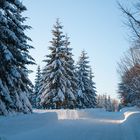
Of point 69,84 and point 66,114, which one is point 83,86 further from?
point 66,114

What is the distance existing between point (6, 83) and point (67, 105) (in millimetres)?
26573

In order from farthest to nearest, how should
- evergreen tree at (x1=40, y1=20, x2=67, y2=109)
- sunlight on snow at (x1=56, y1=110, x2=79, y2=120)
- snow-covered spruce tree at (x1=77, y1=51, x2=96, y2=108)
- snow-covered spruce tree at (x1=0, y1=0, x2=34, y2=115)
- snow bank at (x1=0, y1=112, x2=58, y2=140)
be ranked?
snow-covered spruce tree at (x1=77, y1=51, x2=96, y2=108) → evergreen tree at (x1=40, y1=20, x2=67, y2=109) → sunlight on snow at (x1=56, y1=110, x2=79, y2=120) → snow-covered spruce tree at (x1=0, y1=0, x2=34, y2=115) → snow bank at (x1=0, y1=112, x2=58, y2=140)

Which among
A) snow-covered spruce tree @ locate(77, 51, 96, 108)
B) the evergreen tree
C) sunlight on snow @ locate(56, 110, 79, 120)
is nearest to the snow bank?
sunlight on snow @ locate(56, 110, 79, 120)

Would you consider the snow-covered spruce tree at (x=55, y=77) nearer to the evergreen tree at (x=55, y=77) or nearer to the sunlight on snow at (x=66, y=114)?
the evergreen tree at (x=55, y=77)

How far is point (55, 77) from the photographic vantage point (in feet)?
149

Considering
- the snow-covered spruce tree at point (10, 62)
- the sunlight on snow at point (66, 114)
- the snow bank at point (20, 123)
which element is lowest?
the snow bank at point (20, 123)

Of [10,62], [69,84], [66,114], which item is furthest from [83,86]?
[10,62]

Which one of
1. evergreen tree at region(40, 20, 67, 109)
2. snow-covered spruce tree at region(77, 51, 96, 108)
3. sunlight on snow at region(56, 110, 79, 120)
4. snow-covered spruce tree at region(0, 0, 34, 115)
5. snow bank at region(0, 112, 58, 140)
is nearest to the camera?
snow bank at region(0, 112, 58, 140)

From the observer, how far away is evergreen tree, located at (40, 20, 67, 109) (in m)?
45.2

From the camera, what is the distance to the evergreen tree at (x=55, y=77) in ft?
148

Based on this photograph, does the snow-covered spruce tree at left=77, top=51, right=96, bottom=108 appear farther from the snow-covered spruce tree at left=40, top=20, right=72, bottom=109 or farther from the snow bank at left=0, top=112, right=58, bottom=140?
the snow bank at left=0, top=112, right=58, bottom=140

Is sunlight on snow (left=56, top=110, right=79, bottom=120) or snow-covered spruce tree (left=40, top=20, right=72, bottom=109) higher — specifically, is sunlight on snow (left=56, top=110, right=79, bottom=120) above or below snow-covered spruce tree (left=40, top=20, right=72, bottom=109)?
below

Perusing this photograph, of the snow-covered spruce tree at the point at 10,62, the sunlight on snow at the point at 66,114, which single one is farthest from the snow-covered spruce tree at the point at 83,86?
the snow-covered spruce tree at the point at 10,62

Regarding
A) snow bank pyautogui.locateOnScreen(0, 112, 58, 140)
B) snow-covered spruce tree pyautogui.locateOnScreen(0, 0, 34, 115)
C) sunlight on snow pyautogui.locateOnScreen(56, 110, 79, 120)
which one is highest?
snow-covered spruce tree pyautogui.locateOnScreen(0, 0, 34, 115)
